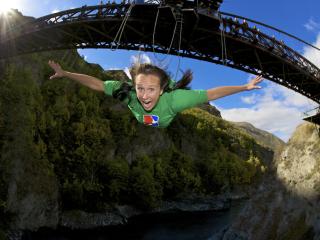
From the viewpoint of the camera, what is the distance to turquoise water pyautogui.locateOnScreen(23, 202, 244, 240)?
3922 cm

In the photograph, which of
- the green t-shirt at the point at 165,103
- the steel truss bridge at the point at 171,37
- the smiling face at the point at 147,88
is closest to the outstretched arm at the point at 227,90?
the green t-shirt at the point at 165,103

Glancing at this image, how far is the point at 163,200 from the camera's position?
217 ft

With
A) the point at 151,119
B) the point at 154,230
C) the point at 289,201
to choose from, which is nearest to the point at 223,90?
the point at 151,119

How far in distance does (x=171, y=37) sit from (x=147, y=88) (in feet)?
90.3

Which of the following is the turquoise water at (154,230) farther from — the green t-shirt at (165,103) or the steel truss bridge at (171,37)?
the green t-shirt at (165,103)

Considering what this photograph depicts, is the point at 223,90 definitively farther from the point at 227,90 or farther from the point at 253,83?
the point at 253,83

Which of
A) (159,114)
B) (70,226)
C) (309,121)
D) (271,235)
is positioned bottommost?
(70,226)

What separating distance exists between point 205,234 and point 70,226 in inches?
581

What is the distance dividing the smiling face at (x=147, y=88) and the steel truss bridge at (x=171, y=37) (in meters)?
22.4

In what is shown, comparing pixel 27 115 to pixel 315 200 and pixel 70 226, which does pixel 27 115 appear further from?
pixel 315 200

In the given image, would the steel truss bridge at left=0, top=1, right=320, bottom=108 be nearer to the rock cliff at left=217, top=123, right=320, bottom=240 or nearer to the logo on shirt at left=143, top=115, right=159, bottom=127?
the rock cliff at left=217, top=123, right=320, bottom=240

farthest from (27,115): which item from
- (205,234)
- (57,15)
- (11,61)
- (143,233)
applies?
(205,234)

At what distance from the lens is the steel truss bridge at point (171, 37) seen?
28719 mm

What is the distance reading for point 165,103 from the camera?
4.93m
